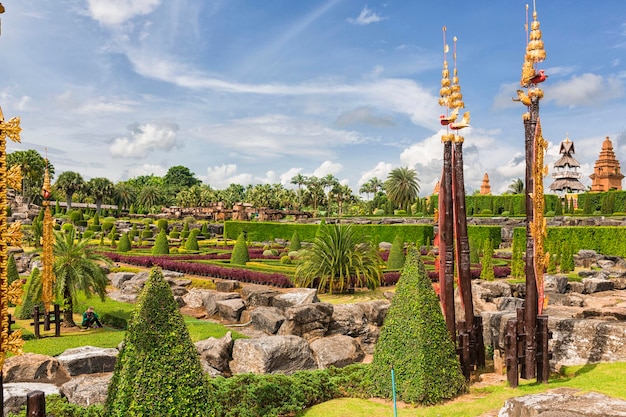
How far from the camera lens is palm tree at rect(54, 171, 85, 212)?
69125mm

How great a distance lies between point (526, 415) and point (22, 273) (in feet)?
86.1

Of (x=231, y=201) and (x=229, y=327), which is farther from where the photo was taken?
(x=231, y=201)

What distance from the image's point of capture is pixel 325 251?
16859 millimetres

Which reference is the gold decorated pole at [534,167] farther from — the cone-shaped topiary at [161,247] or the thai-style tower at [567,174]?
the thai-style tower at [567,174]

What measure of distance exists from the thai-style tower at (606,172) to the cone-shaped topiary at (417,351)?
55.6 m

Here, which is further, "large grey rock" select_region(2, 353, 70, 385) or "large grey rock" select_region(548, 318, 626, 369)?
"large grey rock" select_region(2, 353, 70, 385)

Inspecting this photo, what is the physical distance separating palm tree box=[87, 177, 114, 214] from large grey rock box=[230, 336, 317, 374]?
69314 millimetres

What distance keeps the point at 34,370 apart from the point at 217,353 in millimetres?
3246

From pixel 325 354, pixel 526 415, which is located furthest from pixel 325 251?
pixel 526 415

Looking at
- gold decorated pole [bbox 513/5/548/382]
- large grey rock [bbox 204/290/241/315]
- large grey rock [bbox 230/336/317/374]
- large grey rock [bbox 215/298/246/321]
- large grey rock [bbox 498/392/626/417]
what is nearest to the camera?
large grey rock [bbox 498/392/626/417]

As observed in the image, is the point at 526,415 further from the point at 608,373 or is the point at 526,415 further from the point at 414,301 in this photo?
the point at 608,373

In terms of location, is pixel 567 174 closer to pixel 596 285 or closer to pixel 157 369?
pixel 596 285

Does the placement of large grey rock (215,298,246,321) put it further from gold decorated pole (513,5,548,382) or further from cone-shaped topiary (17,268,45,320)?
gold decorated pole (513,5,548,382)

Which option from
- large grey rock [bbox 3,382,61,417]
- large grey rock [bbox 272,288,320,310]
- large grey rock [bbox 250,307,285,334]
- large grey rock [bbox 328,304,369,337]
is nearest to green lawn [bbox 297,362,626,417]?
large grey rock [bbox 3,382,61,417]
